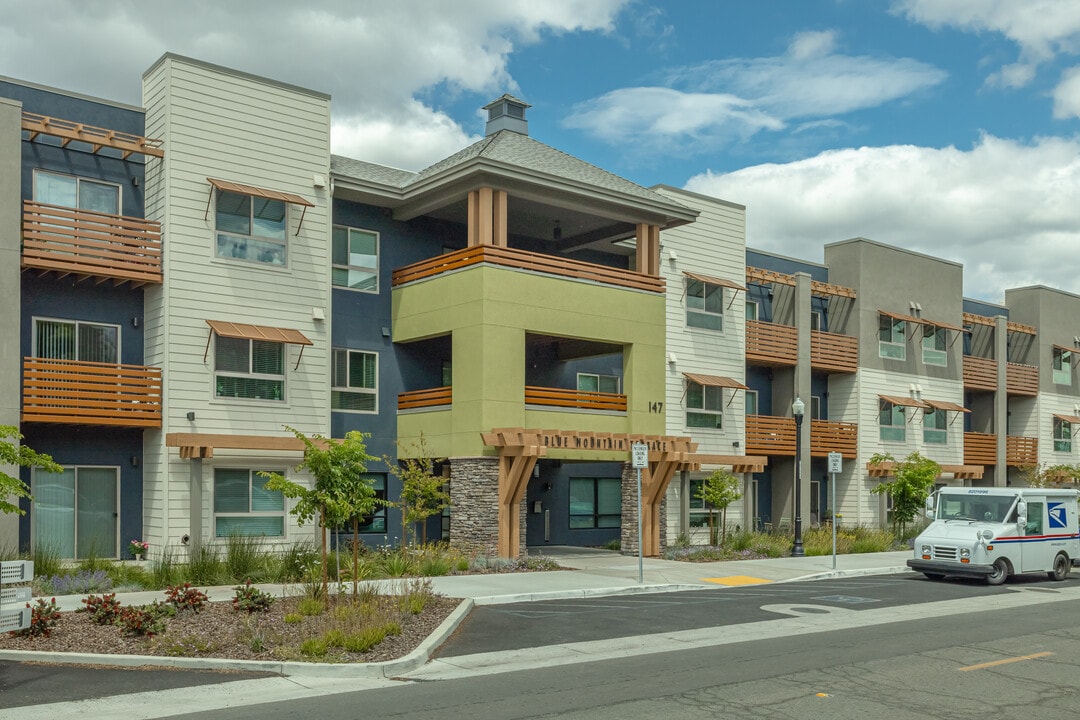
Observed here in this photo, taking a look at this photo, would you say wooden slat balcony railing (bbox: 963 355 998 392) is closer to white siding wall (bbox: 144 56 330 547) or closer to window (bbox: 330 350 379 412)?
window (bbox: 330 350 379 412)

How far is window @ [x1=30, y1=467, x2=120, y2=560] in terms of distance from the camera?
2280 cm

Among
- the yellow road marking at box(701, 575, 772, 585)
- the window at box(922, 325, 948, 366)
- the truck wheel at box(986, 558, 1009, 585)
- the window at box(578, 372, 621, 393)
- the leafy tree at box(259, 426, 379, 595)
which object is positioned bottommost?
the yellow road marking at box(701, 575, 772, 585)

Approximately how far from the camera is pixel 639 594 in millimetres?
20828

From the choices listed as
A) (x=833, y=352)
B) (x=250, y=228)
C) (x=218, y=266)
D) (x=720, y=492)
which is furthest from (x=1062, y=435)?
(x=218, y=266)

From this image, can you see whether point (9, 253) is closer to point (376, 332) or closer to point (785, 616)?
point (376, 332)

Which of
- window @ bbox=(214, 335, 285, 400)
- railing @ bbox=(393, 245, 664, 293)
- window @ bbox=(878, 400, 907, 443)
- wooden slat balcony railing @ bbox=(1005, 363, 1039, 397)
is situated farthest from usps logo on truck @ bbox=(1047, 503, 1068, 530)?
wooden slat balcony railing @ bbox=(1005, 363, 1039, 397)

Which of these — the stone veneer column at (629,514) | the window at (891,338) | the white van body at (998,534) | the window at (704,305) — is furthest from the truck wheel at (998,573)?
the window at (891,338)

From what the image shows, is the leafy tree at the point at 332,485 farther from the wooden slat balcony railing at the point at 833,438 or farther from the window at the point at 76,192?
the wooden slat balcony railing at the point at 833,438

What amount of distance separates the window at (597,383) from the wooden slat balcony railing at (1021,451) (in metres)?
22.4

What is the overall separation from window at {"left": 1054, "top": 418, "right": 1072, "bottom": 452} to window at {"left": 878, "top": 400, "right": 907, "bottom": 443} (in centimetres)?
1338

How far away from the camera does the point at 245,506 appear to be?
2489cm

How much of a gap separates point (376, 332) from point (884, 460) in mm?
21585

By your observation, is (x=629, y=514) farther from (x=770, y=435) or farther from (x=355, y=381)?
Result: (x=770, y=435)

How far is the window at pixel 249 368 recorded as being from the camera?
2481 centimetres
